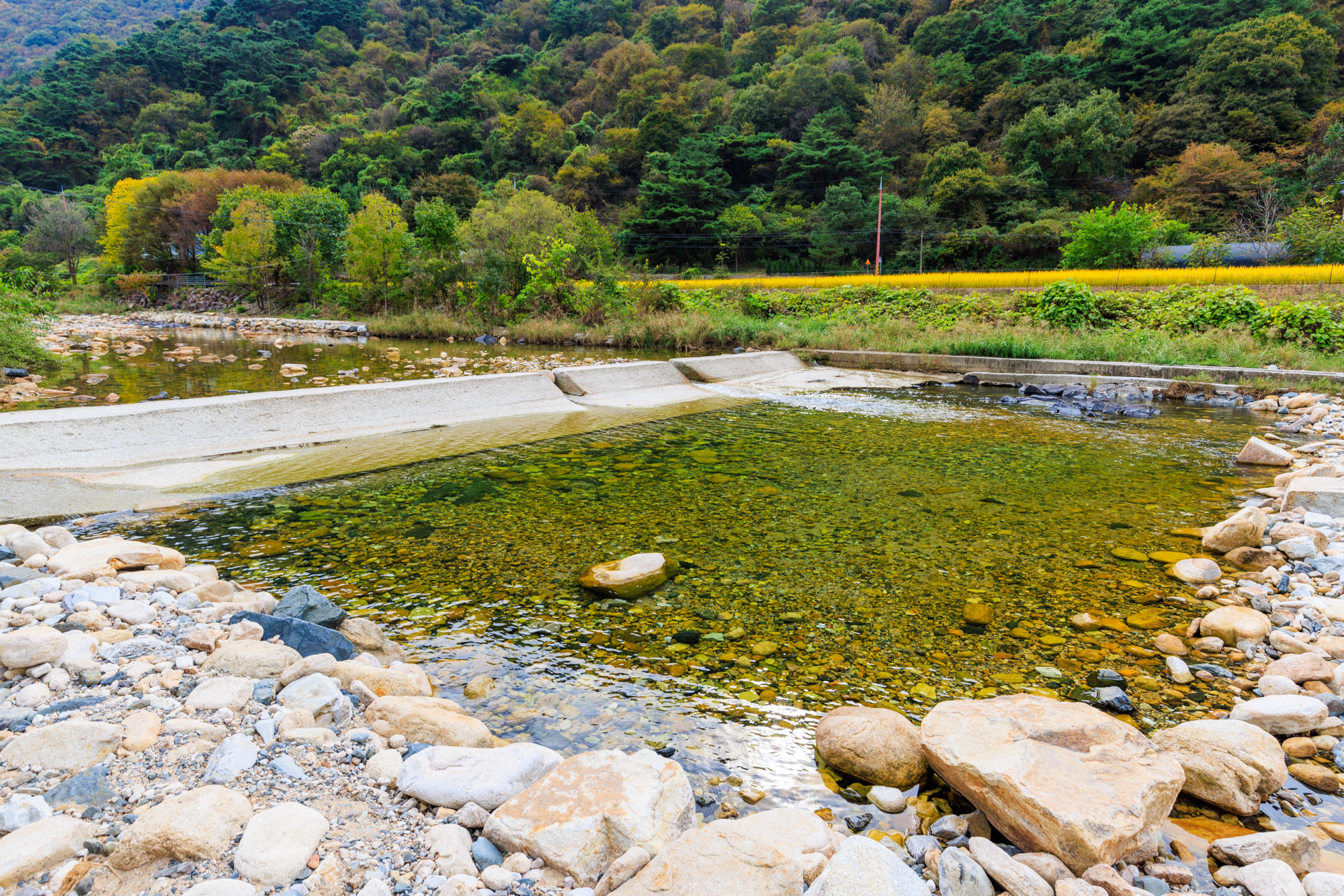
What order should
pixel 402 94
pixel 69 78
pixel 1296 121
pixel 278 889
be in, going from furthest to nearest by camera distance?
pixel 402 94
pixel 69 78
pixel 1296 121
pixel 278 889

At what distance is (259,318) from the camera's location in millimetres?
37656

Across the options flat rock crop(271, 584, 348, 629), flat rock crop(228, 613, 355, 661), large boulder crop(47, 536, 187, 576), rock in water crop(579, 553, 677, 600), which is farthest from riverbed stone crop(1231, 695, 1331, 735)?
large boulder crop(47, 536, 187, 576)

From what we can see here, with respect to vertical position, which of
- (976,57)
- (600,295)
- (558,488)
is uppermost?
(976,57)

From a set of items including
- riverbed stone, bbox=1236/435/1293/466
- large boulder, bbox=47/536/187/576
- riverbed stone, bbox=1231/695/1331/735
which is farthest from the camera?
riverbed stone, bbox=1236/435/1293/466

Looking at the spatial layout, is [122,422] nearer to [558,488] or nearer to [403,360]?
[558,488]

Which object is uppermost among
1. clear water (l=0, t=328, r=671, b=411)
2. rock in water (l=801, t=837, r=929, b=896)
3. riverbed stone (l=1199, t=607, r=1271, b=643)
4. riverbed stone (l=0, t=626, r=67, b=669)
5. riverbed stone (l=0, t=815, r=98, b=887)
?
clear water (l=0, t=328, r=671, b=411)

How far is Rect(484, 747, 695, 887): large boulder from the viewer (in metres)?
1.86

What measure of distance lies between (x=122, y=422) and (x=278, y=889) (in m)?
6.86

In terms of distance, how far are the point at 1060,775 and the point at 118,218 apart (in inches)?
2947

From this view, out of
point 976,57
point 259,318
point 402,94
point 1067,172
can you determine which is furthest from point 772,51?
point 259,318

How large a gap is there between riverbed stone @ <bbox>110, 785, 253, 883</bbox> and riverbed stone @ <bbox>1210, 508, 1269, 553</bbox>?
16.7ft

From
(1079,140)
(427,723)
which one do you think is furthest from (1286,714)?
(1079,140)

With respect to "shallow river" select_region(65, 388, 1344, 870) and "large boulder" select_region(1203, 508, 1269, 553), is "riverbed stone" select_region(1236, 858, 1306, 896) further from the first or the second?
"large boulder" select_region(1203, 508, 1269, 553)

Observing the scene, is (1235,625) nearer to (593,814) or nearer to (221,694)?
(593,814)
